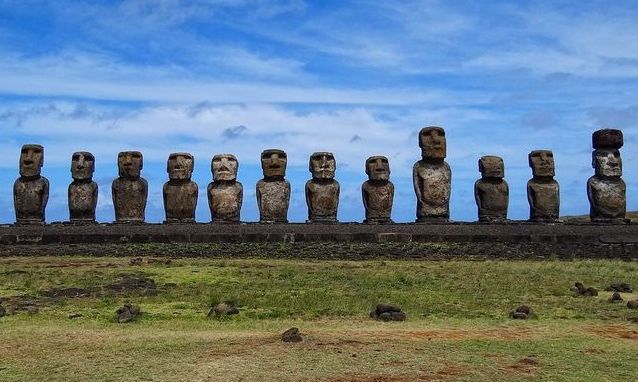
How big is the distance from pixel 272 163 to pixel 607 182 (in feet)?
29.8

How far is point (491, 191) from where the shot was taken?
2180 cm

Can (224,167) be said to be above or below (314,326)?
above

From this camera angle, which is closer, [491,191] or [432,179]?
[491,191]

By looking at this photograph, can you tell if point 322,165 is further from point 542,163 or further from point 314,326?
point 314,326

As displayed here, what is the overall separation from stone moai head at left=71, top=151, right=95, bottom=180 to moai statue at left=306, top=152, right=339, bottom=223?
627 cm

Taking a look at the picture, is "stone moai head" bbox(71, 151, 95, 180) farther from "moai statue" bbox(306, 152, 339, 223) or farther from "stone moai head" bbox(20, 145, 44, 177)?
"moai statue" bbox(306, 152, 339, 223)

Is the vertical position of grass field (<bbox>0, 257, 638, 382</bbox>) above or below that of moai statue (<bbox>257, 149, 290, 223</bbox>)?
below

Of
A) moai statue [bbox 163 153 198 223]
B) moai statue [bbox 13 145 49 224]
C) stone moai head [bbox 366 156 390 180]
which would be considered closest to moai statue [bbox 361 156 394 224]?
stone moai head [bbox 366 156 390 180]

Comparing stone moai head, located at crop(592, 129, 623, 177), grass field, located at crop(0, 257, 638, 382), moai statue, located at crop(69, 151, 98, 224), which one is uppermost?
stone moai head, located at crop(592, 129, 623, 177)

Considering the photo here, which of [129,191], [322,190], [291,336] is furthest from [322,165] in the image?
[291,336]

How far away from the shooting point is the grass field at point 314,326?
300 inches

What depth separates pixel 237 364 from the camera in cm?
765

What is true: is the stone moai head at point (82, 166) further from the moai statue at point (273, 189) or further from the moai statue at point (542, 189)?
the moai statue at point (542, 189)

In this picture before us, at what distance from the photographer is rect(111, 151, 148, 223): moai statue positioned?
74.2 feet
